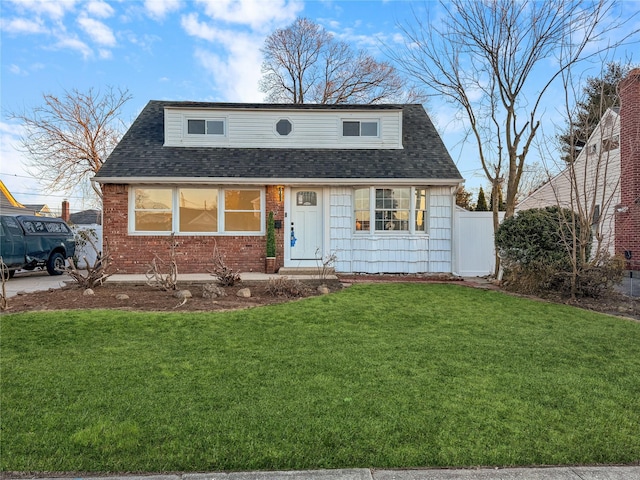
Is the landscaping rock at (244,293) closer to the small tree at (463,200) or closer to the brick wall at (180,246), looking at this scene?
the brick wall at (180,246)

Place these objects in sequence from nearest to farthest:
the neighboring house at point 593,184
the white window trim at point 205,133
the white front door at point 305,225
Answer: the white front door at point 305,225 → the neighboring house at point 593,184 → the white window trim at point 205,133

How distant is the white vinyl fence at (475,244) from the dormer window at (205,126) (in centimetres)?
786

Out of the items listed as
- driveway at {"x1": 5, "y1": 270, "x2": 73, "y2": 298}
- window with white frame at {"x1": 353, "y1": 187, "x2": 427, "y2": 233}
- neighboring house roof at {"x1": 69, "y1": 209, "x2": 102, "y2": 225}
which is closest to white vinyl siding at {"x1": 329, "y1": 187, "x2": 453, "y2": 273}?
window with white frame at {"x1": 353, "y1": 187, "x2": 427, "y2": 233}

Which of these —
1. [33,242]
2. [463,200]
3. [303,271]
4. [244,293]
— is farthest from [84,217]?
[244,293]

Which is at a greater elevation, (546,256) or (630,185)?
(630,185)

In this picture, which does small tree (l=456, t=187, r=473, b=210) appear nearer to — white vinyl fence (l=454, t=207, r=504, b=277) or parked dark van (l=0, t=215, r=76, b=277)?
white vinyl fence (l=454, t=207, r=504, b=277)

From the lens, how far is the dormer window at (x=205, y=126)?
12.7m

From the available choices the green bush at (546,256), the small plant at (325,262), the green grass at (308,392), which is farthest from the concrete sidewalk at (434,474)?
the small plant at (325,262)

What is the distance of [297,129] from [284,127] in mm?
441

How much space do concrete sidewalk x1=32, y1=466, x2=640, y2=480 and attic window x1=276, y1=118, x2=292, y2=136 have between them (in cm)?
1154

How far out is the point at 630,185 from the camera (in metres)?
13.2

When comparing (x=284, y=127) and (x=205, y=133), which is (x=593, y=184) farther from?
(x=205, y=133)

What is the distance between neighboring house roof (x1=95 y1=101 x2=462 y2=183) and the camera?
11.3 meters

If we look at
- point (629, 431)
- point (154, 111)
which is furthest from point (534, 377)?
point (154, 111)
